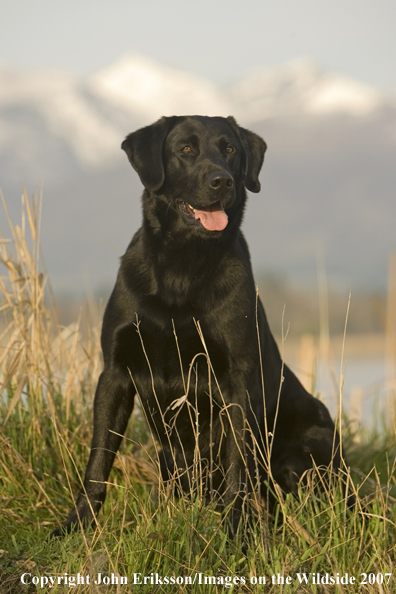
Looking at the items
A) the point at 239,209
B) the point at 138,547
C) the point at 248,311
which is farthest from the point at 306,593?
the point at 239,209

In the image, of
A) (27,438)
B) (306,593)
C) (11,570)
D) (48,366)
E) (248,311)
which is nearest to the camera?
(306,593)

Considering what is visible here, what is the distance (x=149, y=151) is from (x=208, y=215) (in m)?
0.48

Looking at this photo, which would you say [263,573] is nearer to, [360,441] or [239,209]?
[239,209]

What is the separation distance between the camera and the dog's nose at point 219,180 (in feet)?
10.6

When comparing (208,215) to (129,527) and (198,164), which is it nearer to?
(198,164)

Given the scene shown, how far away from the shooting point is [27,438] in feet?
12.4

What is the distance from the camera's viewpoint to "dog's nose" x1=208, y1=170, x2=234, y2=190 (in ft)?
10.6

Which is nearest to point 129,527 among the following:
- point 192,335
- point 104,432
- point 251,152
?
point 104,432

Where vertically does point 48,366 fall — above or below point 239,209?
below

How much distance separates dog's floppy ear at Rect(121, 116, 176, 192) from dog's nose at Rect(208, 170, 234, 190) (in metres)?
0.28

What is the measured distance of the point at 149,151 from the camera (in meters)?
3.49

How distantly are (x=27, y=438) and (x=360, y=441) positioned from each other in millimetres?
2514

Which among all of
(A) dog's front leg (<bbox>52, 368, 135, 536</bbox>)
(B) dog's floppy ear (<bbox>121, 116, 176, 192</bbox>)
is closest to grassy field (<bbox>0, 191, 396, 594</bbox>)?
(A) dog's front leg (<bbox>52, 368, 135, 536</bbox>)

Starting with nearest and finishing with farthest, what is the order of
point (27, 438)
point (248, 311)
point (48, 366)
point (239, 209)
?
point (248, 311)
point (239, 209)
point (27, 438)
point (48, 366)
